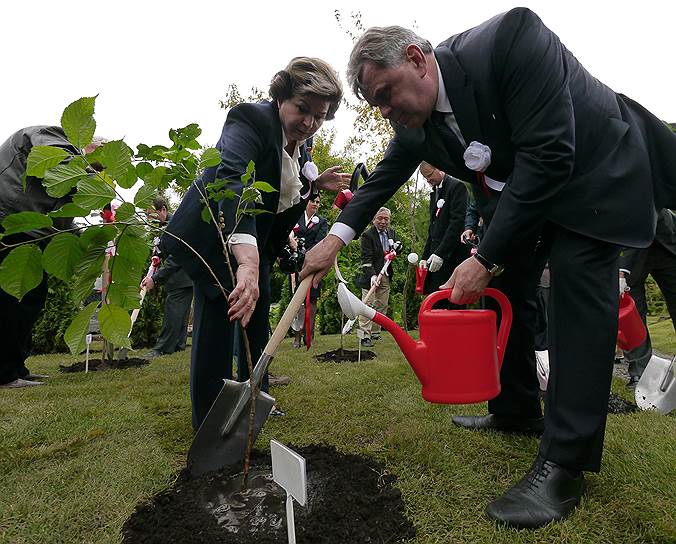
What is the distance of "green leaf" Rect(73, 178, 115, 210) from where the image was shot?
1228mm

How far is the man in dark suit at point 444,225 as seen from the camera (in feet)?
17.6

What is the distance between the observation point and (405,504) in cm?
167

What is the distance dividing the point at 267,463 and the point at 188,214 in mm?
1140

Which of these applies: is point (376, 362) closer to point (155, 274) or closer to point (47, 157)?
point (155, 274)

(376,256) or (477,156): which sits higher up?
(477,156)

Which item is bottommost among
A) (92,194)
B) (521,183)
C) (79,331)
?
(79,331)

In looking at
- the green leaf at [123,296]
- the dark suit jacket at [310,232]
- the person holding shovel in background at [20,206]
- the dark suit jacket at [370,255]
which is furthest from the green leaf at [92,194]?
the dark suit jacket at [370,255]

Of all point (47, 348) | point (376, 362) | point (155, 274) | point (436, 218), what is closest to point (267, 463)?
point (376, 362)

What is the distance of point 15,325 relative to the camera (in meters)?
3.97

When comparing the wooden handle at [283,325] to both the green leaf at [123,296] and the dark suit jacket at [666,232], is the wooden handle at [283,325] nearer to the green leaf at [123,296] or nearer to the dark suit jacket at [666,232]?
the green leaf at [123,296]

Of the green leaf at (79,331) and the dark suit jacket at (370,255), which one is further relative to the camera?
the dark suit jacket at (370,255)

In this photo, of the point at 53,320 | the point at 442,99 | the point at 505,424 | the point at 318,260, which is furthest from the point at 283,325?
the point at 53,320

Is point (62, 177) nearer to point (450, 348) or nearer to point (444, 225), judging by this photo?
point (450, 348)

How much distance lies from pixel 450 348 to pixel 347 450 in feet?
2.54
